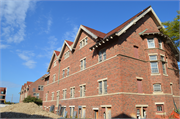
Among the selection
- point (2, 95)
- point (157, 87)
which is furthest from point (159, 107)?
point (2, 95)

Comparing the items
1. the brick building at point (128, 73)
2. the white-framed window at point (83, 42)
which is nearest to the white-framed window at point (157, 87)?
the brick building at point (128, 73)

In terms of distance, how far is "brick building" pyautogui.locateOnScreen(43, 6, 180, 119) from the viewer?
51.6 feet

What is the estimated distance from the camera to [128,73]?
16172 millimetres

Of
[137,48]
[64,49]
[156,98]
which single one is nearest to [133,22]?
[137,48]

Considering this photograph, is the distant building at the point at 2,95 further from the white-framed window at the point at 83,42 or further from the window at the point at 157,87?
the window at the point at 157,87

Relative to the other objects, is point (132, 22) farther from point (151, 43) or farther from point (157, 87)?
point (157, 87)

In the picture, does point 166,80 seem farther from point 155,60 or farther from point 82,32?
point 82,32

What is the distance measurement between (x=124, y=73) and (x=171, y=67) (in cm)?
982

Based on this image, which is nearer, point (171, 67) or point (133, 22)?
Answer: point (133, 22)

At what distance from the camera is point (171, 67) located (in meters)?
21.1

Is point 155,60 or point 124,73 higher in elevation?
point 155,60

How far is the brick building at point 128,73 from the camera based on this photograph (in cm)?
1573

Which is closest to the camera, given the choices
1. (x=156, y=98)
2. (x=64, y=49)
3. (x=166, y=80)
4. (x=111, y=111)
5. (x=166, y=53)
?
(x=111, y=111)

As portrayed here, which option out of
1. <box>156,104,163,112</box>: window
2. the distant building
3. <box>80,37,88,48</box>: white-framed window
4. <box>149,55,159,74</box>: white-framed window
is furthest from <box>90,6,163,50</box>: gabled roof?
the distant building
